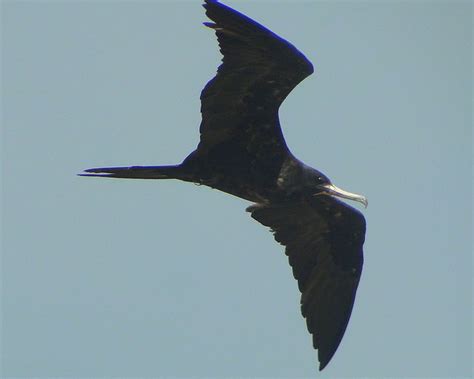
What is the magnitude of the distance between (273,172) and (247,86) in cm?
75

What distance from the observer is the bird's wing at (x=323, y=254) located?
1073 cm

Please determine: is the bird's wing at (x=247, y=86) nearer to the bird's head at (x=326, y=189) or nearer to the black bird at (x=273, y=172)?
the black bird at (x=273, y=172)

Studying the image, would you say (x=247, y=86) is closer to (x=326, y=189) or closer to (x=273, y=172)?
(x=273, y=172)

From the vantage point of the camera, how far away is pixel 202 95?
9.76 m

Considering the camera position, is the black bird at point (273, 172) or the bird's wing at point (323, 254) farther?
the bird's wing at point (323, 254)

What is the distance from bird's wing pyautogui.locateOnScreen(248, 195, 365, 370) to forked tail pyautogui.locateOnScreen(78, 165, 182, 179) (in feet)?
3.26

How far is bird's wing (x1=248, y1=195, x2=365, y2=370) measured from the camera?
423 inches

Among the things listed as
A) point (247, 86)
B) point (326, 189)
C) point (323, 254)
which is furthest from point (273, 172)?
point (323, 254)

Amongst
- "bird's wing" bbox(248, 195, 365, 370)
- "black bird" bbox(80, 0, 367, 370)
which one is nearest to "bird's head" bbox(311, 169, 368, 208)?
"black bird" bbox(80, 0, 367, 370)

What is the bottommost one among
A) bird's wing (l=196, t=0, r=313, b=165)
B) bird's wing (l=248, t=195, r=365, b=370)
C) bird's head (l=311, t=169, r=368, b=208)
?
bird's wing (l=248, t=195, r=365, b=370)

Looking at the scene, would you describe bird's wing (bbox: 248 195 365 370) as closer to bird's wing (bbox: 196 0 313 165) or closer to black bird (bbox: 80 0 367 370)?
black bird (bbox: 80 0 367 370)

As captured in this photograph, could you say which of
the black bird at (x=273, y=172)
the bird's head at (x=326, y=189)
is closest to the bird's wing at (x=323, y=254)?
the black bird at (x=273, y=172)

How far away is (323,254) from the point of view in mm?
10961

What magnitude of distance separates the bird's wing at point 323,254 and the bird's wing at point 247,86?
2.79 feet
